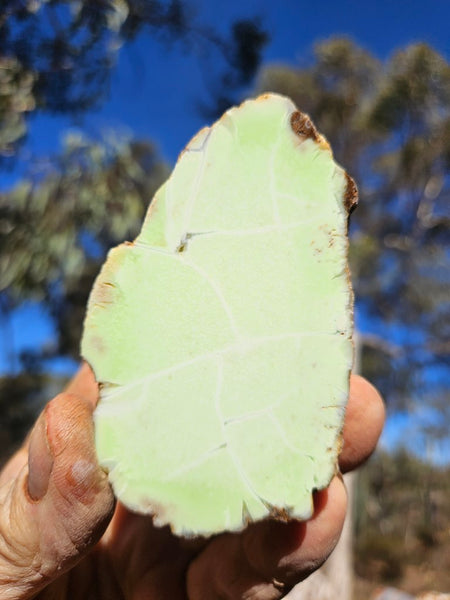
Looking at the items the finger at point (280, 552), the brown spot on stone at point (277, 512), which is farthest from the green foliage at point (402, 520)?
the brown spot on stone at point (277, 512)

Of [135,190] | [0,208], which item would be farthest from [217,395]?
[135,190]

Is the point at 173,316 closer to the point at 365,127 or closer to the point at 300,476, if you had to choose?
the point at 300,476

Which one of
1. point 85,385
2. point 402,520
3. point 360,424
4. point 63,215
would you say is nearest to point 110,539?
point 85,385

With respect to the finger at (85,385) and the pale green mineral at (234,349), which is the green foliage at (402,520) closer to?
the finger at (85,385)

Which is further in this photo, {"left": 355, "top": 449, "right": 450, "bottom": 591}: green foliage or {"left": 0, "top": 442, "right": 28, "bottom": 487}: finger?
{"left": 355, "top": 449, "right": 450, "bottom": 591}: green foliage

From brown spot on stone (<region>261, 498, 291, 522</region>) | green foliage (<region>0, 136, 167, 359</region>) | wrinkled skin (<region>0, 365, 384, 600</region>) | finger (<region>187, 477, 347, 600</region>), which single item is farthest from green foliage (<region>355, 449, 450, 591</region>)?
brown spot on stone (<region>261, 498, 291, 522</region>)

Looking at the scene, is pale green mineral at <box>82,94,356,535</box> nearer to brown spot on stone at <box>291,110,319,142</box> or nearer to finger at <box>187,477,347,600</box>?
brown spot on stone at <box>291,110,319,142</box>

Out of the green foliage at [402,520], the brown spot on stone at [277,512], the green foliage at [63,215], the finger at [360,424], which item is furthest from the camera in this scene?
the green foliage at [402,520]

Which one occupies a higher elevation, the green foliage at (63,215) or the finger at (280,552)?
the green foliage at (63,215)
